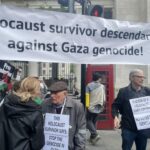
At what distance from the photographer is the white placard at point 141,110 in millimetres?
7391

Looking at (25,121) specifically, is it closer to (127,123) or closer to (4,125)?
(4,125)

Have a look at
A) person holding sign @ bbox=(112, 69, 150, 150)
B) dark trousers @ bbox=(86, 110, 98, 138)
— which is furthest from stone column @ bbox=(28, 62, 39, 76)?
person holding sign @ bbox=(112, 69, 150, 150)

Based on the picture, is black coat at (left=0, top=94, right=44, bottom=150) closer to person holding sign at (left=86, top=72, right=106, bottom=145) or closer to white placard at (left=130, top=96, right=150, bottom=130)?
white placard at (left=130, top=96, right=150, bottom=130)

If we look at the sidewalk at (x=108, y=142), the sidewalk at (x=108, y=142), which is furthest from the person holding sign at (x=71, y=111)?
the sidewalk at (x=108, y=142)

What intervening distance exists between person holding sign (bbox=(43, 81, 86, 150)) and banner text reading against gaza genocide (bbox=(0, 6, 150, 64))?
63 cm

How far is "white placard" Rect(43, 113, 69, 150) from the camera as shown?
5.76 metres

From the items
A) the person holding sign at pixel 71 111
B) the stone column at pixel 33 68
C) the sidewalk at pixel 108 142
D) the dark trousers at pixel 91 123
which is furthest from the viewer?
the stone column at pixel 33 68

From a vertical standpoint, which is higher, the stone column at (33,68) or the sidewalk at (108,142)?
the stone column at (33,68)

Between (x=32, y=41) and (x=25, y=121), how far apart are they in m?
1.49

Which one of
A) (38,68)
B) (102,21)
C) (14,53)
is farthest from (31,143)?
(38,68)

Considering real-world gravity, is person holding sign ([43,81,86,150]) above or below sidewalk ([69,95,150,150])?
above

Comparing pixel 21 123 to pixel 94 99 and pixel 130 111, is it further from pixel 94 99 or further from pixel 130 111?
pixel 94 99

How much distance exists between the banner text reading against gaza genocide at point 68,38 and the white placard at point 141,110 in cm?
74

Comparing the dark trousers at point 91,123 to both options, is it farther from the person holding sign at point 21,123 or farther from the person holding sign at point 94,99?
the person holding sign at point 21,123
